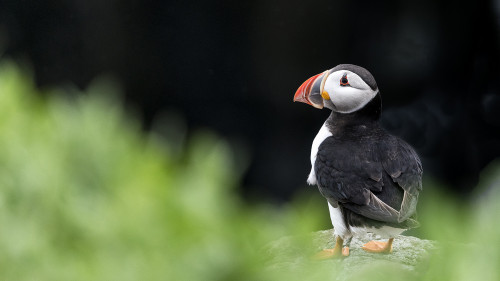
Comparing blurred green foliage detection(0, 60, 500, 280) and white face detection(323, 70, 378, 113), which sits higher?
white face detection(323, 70, 378, 113)

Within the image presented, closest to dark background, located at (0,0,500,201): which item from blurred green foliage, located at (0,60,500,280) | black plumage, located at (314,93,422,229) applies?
black plumage, located at (314,93,422,229)

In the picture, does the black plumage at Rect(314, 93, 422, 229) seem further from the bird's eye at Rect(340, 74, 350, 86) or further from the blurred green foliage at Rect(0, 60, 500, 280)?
the blurred green foliage at Rect(0, 60, 500, 280)

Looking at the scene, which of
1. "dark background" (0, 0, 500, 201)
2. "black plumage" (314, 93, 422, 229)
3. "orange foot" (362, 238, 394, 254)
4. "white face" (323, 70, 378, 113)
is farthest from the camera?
"dark background" (0, 0, 500, 201)

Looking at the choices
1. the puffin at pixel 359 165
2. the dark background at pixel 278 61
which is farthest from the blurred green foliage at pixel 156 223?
the dark background at pixel 278 61

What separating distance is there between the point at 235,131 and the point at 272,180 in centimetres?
45

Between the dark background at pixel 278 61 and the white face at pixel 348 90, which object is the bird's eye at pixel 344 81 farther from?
the dark background at pixel 278 61

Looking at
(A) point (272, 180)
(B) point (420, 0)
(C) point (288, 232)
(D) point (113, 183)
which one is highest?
(B) point (420, 0)

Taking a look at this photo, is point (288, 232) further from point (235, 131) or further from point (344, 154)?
point (235, 131)

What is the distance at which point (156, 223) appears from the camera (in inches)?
52.5

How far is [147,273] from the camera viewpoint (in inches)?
49.7

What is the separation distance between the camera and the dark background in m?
5.73

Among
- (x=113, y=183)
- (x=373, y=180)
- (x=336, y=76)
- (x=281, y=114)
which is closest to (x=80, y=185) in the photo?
(x=113, y=183)

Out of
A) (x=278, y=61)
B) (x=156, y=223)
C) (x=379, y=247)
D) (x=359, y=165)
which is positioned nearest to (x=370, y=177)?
(x=359, y=165)

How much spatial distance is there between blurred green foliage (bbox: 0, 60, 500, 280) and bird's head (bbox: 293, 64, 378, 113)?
2.04 metres
